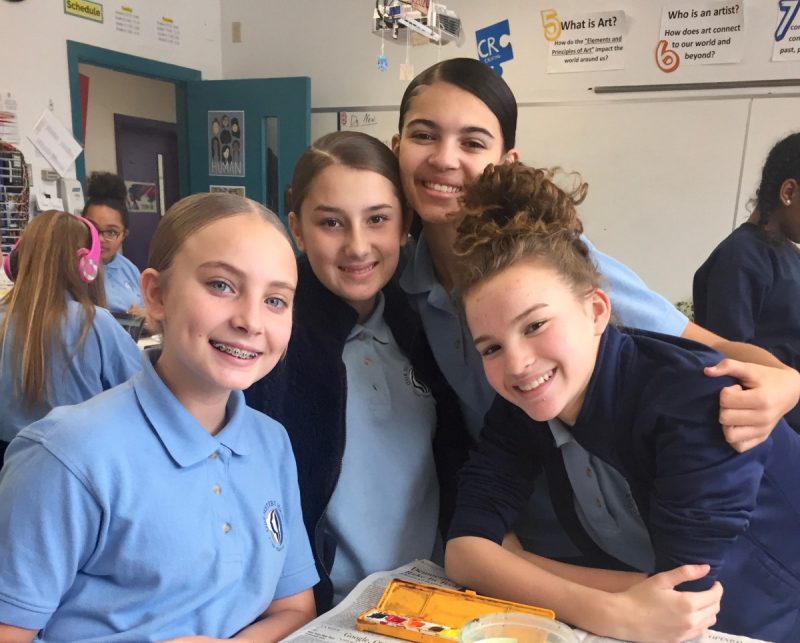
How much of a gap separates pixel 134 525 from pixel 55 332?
1.25m

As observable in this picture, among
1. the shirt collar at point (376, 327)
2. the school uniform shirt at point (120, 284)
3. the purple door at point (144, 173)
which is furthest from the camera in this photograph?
the purple door at point (144, 173)

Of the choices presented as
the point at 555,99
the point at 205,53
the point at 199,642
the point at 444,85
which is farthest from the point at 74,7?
the point at 199,642

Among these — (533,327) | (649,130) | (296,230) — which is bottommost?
(533,327)

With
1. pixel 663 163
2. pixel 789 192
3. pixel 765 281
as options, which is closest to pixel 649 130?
pixel 663 163

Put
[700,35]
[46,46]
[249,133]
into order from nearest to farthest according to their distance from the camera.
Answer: [700,35] < [46,46] < [249,133]

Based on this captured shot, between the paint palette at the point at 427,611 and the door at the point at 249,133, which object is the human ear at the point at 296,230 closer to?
Answer: the paint palette at the point at 427,611

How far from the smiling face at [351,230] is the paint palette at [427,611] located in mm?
504

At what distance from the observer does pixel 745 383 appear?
3.07 feet

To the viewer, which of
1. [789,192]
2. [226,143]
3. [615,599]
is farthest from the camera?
[226,143]

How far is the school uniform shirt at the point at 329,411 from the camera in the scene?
3.61 ft

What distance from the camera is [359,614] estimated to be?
88 centimetres

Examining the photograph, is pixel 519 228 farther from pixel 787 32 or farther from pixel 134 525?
pixel 787 32

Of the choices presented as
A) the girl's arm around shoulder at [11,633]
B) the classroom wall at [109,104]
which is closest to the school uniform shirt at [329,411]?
the girl's arm around shoulder at [11,633]

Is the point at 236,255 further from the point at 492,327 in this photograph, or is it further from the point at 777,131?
the point at 777,131
